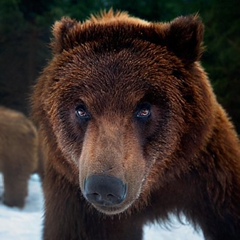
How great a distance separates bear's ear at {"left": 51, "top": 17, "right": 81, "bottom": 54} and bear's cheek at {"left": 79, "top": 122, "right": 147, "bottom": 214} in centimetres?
55

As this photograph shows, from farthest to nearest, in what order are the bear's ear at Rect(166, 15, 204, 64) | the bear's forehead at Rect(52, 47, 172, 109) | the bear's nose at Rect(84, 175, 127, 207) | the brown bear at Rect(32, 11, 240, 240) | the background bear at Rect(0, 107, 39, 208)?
the background bear at Rect(0, 107, 39, 208)
the bear's ear at Rect(166, 15, 204, 64)
the bear's forehead at Rect(52, 47, 172, 109)
the brown bear at Rect(32, 11, 240, 240)
the bear's nose at Rect(84, 175, 127, 207)

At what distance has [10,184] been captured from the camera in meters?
9.48

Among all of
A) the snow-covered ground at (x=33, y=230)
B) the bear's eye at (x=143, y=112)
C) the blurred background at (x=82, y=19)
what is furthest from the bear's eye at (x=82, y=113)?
the blurred background at (x=82, y=19)

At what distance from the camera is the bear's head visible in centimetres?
321

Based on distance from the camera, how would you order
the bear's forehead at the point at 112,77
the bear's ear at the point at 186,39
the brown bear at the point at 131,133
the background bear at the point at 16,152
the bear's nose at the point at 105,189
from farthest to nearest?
the background bear at the point at 16,152 → the bear's ear at the point at 186,39 → the bear's forehead at the point at 112,77 → the brown bear at the point at 131,133 → the bear's nose at the point at 105,189

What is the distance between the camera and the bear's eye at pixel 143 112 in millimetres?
3307

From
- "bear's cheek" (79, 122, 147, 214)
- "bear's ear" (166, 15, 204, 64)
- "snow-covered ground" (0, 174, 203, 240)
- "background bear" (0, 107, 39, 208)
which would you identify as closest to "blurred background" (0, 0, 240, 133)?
"background bear" (0, 107, 39, 208)

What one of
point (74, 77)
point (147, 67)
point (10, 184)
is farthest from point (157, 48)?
point (10, 184)

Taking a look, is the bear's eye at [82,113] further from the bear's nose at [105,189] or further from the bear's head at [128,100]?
the bear's nose at [105,189]

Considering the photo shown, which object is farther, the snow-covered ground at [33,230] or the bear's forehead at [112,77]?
the snow-covered ground at [33,230]

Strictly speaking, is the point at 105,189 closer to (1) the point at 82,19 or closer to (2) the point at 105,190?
(2) the point at 105,190

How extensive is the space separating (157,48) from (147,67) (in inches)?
6.4

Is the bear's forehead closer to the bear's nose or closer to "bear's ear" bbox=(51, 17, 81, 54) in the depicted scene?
"bear's ear" bbox=(51, 17, 81, 54)

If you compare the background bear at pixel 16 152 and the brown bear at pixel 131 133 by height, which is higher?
the brown bear at pixel 131 133
